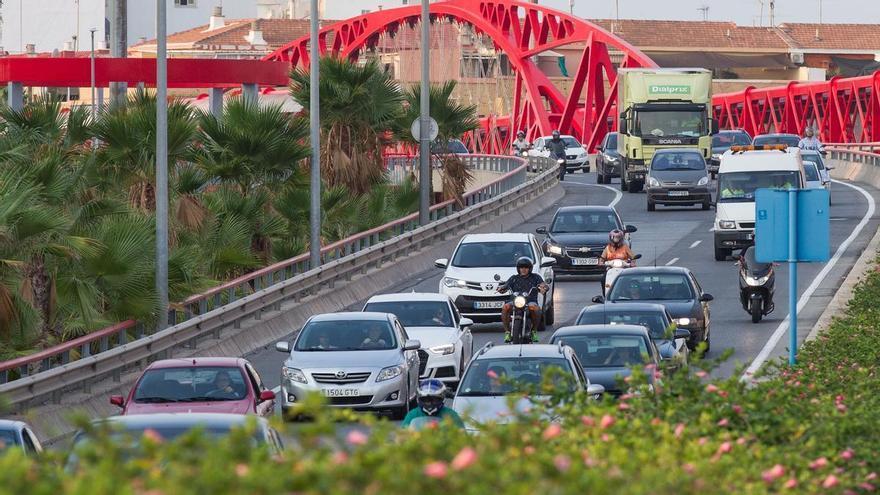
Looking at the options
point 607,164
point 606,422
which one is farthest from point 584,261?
point 606,422

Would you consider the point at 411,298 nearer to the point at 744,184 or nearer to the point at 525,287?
the point at 525,287

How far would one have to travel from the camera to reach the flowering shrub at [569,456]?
6.47 metres

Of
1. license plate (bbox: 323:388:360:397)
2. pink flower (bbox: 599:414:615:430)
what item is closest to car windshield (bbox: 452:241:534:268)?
license plate (bbox: 323:388:360:397)

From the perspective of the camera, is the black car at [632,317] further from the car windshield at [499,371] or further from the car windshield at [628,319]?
the car windshield at [499,371]

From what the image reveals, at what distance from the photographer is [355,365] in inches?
862

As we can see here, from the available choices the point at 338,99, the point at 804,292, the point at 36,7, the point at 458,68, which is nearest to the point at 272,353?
the point at 804,292

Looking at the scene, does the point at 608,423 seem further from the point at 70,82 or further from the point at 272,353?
the point at 70,82

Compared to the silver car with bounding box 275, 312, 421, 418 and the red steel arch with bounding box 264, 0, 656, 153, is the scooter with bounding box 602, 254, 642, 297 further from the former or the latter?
the red steel arch with bounding box 264, 0, 656, 153

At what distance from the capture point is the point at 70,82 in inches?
1847

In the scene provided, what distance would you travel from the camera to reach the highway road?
28.2 m

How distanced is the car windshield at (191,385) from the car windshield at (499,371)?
7.47 feet

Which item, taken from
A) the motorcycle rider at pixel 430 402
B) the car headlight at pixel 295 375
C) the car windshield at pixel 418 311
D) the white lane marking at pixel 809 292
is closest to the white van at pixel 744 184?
the white lane marking at pixel 809 292

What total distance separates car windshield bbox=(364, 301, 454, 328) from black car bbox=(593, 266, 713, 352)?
2.89 metres

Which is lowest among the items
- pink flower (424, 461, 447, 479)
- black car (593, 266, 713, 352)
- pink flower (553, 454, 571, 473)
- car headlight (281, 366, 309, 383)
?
car headlight (281, 366, 309, 383)
